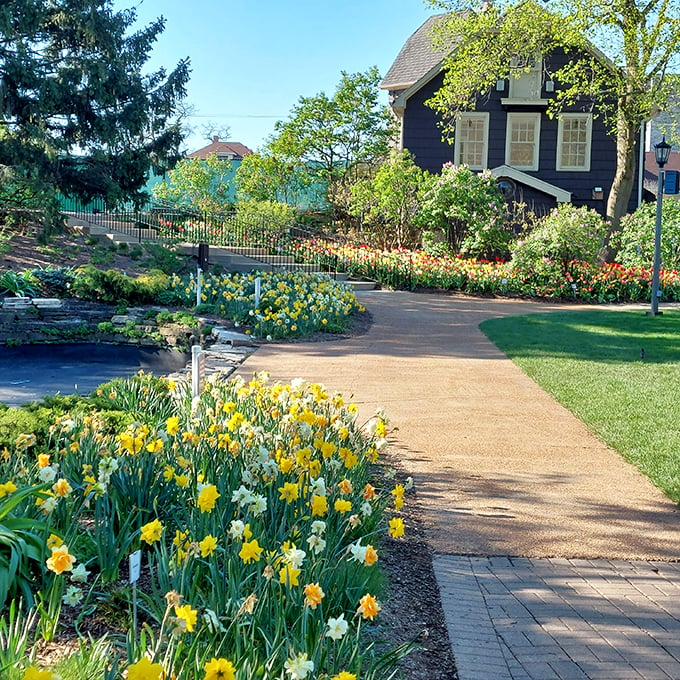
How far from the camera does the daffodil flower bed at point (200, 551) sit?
2.63 meters

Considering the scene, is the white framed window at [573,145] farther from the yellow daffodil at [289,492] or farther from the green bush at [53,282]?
the yellow daffodil at [289,492]

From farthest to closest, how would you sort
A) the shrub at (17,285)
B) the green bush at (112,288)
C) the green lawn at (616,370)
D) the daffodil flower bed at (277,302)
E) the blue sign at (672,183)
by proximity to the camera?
the blue sign at (672,183) < the green bush at (112,288) < the shrub at (17,285) < the daffodil flower bed at (277,302) < the green lawn at (616,370)

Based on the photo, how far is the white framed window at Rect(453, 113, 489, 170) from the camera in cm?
2692

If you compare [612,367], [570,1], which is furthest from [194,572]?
[570,1]

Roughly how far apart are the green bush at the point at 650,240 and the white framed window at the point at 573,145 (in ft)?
18.7

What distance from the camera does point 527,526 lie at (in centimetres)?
515

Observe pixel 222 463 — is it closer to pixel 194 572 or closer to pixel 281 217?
pixel 194 572

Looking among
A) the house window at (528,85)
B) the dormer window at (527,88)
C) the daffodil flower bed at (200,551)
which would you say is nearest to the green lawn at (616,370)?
the daffodil flower bed at (200,551)

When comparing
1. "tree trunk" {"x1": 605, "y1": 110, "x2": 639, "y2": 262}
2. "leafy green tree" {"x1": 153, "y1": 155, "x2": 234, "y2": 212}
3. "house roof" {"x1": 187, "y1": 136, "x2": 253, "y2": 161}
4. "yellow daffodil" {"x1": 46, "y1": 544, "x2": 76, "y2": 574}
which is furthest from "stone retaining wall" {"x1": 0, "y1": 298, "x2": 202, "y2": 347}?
"house roof" {"x1": 187, "y1": 136, "x2": 253, "y2": 161}

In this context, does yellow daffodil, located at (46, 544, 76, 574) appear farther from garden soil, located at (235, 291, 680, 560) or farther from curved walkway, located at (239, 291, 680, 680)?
garden soil, located at (235, 291, 680, 560)

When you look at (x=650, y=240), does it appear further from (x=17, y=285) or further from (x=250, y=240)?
(x=17, y=285)

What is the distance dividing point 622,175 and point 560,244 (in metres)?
4.10

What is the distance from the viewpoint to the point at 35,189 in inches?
614

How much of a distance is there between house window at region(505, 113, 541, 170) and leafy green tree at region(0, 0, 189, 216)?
12042 mm
